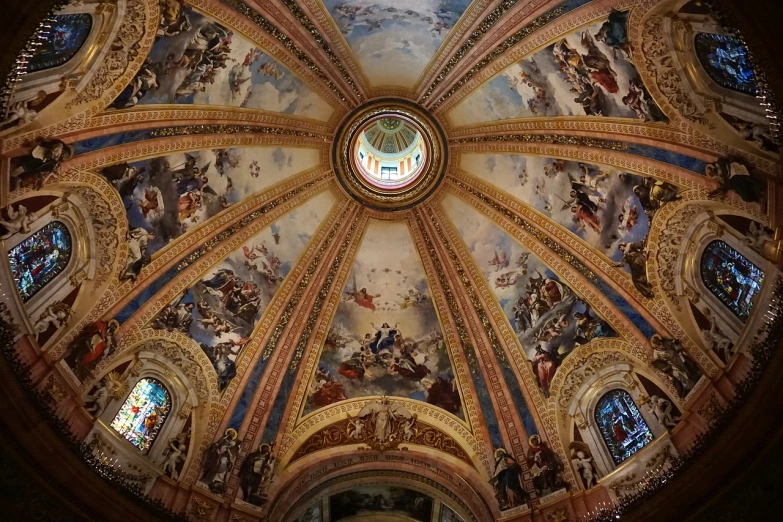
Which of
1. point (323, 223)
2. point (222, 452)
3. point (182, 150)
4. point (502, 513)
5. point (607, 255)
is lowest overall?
point (502, 513)

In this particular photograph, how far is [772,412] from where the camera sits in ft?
36.3

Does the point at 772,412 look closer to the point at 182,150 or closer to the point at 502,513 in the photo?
the point at 502,513

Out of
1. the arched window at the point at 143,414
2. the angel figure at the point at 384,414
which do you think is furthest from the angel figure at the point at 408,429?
the arched window at the point at 143,414

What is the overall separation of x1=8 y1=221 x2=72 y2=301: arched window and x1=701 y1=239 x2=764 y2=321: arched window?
14666 millimetres

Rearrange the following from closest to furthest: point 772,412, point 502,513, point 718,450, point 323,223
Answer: point 772,412 → point 718,450 → point 502,513 → point 323,223

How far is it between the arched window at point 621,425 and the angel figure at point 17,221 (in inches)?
550

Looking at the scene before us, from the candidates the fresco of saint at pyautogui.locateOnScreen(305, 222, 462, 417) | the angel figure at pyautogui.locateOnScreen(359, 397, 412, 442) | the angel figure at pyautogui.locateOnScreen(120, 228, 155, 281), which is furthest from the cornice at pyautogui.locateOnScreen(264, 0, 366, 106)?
the angel figure at pyautogui.locateOnScreen(359, 397, 412, 442)

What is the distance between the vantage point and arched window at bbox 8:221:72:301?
13.0 meters

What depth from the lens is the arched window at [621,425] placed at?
1480 cm

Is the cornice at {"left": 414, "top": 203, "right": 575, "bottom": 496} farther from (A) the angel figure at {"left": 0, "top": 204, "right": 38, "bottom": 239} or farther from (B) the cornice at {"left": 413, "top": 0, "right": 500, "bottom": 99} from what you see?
(A) the angel figure at {"left": 0, "top": 204, "right": 38, "bottom": 239}

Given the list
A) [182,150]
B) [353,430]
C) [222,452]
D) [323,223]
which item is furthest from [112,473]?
[323,223]

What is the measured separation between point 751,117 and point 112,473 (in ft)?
46.7

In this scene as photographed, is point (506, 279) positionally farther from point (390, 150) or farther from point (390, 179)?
point (390, 150)

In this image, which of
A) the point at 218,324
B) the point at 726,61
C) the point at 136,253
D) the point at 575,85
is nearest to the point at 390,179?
the point at 575,85
